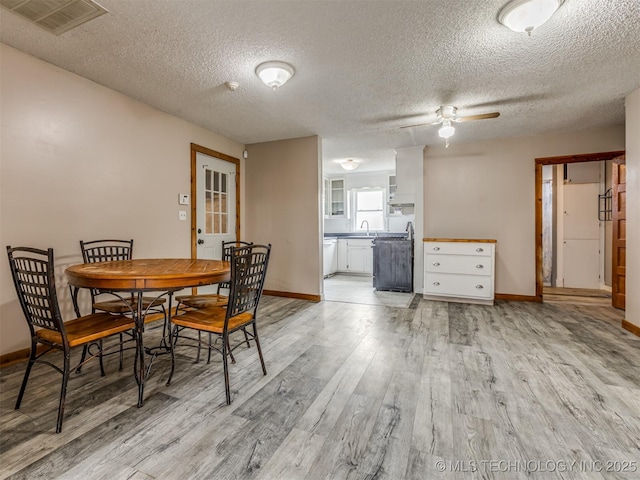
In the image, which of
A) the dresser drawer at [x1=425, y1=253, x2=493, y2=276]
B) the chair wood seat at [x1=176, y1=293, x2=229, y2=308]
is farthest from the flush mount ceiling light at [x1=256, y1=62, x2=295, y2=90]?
the dresser drawer at [x1=425, y1=253, x2=493, y2=276]

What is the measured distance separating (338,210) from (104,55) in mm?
5710

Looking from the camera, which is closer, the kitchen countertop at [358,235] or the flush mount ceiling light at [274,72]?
the flush mount ceiling light at [274,72]


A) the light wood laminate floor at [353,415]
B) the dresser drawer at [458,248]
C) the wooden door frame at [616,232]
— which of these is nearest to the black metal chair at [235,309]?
the light wood laminate floor at [353,415]

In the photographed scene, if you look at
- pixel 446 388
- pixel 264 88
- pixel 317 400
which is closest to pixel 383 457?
pixel 317 400

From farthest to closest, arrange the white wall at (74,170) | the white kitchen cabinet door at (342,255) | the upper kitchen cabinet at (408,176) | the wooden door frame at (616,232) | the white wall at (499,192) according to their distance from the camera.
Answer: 1. the white kitchen cabinet door at (342,255)
2. the upper kitchen cabinet at (408,176)
3. the white wall at (499,192)
4. the wooden door frame at (616,232)
5. the white wall at (74,170)

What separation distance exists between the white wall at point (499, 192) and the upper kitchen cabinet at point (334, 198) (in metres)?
2.81

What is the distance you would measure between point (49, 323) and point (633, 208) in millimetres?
4999

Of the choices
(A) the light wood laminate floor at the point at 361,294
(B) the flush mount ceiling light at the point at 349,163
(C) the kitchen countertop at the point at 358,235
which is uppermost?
(B) the flush mount ceiling light at the point at 349,163

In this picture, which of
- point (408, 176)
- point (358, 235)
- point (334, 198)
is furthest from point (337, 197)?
point (408, 176)

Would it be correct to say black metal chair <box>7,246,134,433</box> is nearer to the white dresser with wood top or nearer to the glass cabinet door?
the white dresser with wood top

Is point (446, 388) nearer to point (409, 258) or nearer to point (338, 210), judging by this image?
point (409, 258)

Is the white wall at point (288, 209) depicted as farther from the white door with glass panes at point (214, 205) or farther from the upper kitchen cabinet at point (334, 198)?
the upper kitchen cabinet at point (334, 198)

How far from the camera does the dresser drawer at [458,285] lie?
13.7 ft

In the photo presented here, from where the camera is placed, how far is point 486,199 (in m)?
4.73
